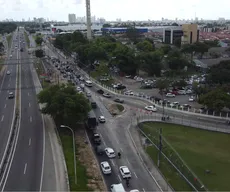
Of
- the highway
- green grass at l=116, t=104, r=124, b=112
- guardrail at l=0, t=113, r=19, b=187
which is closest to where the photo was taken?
the highway

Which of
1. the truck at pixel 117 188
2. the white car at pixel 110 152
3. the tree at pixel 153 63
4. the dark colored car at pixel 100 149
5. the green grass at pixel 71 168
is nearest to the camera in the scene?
the truck at pixel 117 188

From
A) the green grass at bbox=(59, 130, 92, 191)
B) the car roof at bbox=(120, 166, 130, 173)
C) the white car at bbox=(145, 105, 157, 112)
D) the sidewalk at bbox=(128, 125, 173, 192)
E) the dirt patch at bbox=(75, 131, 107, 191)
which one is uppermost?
the white car at bbox=(145, 105, 157, 112)

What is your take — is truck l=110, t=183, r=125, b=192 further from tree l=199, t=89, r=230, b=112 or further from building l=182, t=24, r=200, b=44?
building l=182, t=24, r=200, b=44

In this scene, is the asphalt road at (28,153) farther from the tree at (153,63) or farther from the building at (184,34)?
the building at (184,34)

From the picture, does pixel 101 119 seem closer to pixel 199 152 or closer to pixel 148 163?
pixel 148 163

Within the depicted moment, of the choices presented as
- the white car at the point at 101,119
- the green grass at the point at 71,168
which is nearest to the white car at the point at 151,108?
the white car at the point at 101,119

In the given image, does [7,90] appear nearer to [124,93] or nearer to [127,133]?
[124,93]

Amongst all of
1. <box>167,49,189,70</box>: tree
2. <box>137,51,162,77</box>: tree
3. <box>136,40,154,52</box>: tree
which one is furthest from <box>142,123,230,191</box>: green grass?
<box>136,40,154,52</box>: tree
